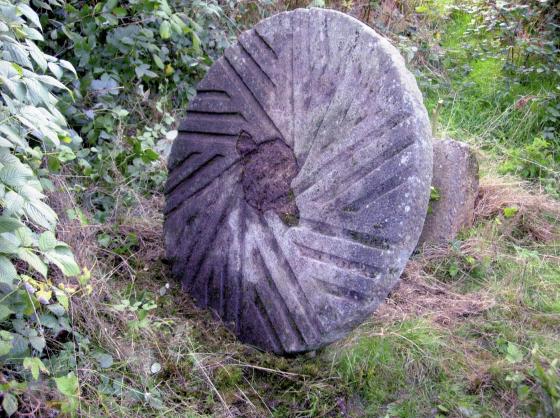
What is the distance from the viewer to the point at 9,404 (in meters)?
1.83

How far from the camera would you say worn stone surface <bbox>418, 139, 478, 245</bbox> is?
3250mm

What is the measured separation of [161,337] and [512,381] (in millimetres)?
1270

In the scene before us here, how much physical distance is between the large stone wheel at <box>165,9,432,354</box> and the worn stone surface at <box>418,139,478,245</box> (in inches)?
46.1

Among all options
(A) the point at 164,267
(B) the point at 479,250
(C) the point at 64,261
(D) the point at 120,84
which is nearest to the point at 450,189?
(B) the point at 479,250

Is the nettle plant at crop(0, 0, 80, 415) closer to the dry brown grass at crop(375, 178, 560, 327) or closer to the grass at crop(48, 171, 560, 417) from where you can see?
the grass at crop(48, 171, 560, 417)

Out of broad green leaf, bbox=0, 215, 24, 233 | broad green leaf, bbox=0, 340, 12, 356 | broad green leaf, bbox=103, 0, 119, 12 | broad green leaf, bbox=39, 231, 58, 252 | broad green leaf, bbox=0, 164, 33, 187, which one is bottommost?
broad green leaf, bbox=0, 340, 12, 356

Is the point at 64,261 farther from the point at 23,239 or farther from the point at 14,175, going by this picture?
the point at 14,175

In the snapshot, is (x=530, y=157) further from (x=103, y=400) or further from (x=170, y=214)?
(x=103, y=400)

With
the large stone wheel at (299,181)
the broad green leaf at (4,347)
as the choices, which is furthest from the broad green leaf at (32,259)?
the large stone wheel at (299,181)

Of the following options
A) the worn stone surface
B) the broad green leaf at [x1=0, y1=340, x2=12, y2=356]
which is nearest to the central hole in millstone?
the broad green leaf at [x1=0, y1=340, x2=12, y2=356]

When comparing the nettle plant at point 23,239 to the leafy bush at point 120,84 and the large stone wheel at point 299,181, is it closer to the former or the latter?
the large stone wheel at point 299,181

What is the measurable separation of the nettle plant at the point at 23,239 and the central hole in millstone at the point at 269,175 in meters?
0.70

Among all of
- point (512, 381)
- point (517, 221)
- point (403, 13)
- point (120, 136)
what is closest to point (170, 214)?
point (120, 136)

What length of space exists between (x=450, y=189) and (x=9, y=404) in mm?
2270
